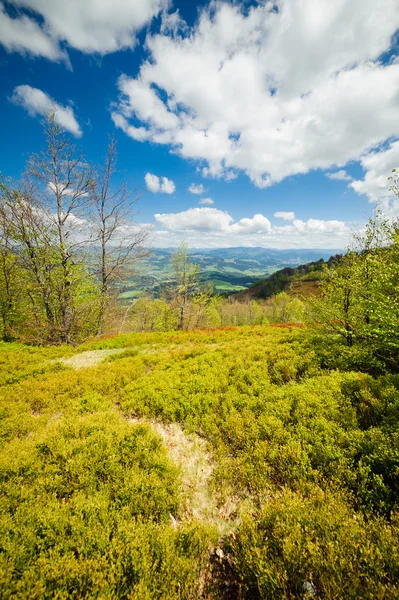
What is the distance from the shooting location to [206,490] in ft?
15.0

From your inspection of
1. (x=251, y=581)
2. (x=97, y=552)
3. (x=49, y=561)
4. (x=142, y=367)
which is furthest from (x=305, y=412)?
(x=142, y=367)

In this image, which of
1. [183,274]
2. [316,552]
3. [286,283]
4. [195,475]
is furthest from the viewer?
[286,283]

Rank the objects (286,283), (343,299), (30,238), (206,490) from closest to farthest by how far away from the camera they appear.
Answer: (206,490) → (343,299) → (30,238) → (286,283)

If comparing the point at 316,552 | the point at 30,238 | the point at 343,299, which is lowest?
the point at 316,552

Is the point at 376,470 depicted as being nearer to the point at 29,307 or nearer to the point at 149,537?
the point at 149,537

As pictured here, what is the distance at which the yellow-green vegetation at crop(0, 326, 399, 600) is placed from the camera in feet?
9.53

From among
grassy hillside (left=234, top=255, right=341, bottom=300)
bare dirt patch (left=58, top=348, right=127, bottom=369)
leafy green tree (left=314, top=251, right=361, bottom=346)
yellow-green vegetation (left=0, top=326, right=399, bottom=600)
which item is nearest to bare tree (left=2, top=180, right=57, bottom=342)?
bare dirt patch (left=58, top=348, right=127, bottom=369)

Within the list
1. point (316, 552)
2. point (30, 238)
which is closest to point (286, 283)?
point (30, 238)

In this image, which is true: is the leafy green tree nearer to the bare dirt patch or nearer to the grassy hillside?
the bare dirt patch

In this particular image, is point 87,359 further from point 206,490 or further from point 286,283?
point 286,283

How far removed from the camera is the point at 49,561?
294 cm

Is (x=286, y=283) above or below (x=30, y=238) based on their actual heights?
below

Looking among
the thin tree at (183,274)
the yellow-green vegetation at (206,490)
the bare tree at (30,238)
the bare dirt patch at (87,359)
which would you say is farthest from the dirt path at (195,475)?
the thin tree at (183,274)

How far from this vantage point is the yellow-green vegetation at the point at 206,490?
114 inches
